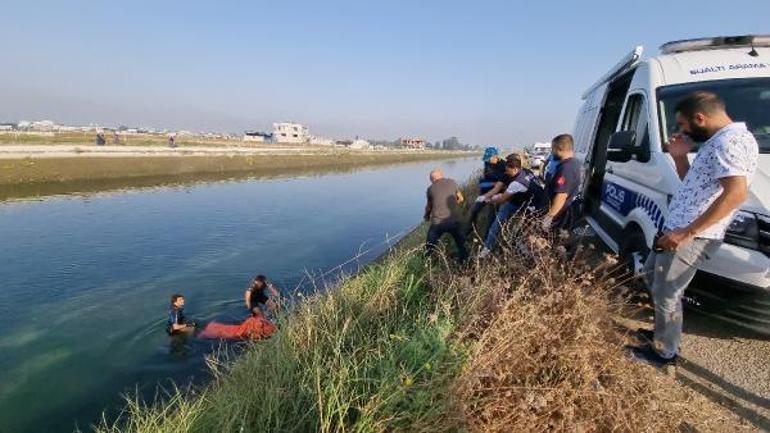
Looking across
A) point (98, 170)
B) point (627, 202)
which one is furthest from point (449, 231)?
point (98, 170)

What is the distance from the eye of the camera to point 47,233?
1421 centimetres

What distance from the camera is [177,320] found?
7.63 meters

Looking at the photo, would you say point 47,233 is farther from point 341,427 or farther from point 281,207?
point 341,427

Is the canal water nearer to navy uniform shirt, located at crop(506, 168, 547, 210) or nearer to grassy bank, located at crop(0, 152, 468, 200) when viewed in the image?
grassy bank, located at crop(0, 152, 468, 200)

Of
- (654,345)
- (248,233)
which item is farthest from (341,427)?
(248,233)

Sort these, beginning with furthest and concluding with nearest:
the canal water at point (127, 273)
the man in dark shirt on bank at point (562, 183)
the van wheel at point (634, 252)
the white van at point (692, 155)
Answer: the canal water at point (127, 273) < the man in dark shirt on bank at point (562, 183) < the van wheel at point (634, 252) < the white van at point (692, 155)

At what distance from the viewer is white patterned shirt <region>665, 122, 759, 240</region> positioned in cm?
287

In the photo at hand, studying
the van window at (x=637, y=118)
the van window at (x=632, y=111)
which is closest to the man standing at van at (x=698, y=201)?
the van window at (x=637, y=118)

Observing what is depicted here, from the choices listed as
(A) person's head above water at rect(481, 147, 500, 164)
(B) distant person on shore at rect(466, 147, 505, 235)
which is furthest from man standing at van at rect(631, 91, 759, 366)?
(A) person's head above water at rect(481, 147, 500, 164)

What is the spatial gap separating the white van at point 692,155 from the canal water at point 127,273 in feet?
20.5

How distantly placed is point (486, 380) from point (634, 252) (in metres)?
2.86

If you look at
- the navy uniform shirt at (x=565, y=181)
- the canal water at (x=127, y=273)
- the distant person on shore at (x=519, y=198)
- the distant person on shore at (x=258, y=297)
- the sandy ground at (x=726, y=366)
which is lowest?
the canal water at (x=127, y=273)

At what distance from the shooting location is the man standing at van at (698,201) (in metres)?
2.87

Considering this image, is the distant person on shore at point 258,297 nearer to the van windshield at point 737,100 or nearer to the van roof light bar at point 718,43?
the van windshield at point 737,100
